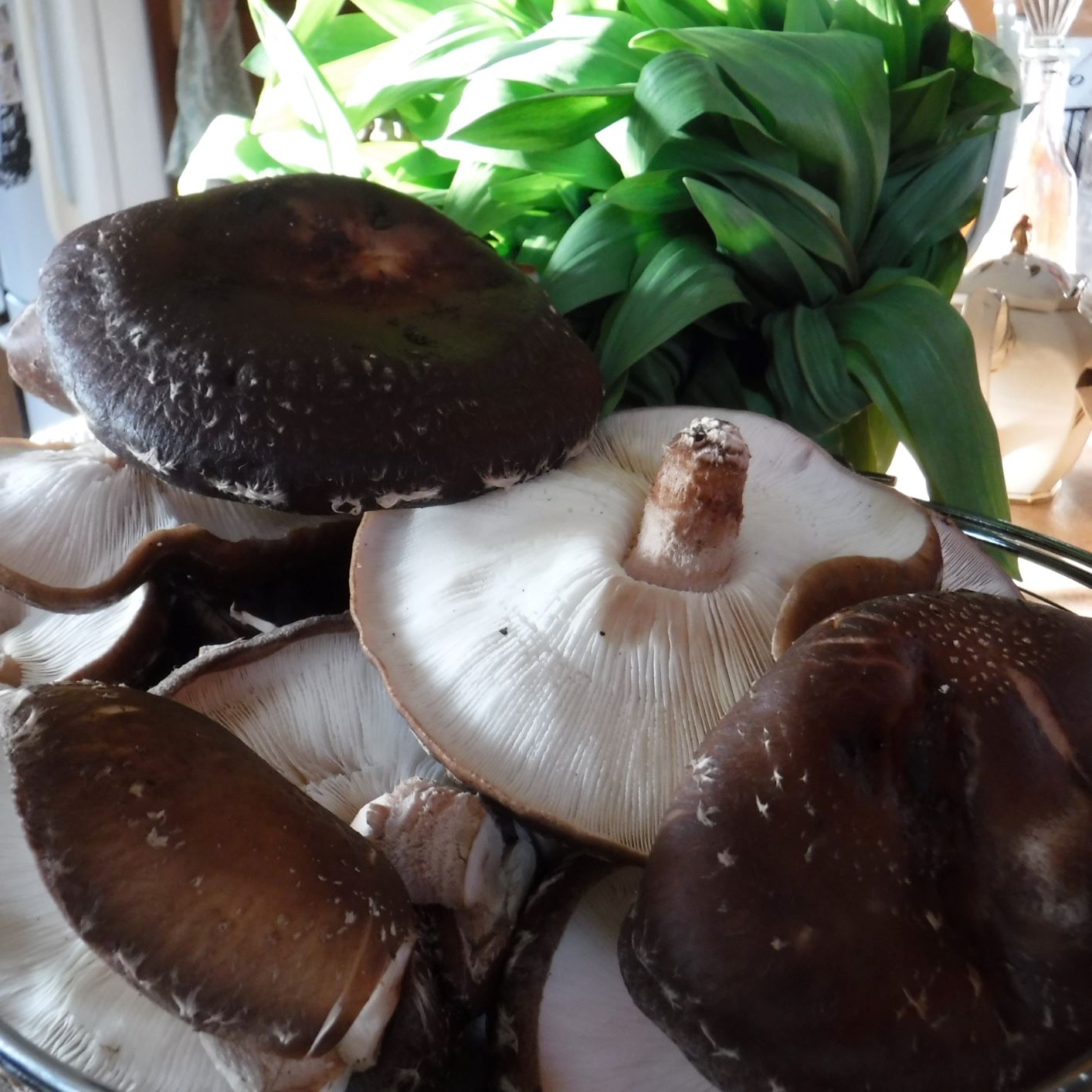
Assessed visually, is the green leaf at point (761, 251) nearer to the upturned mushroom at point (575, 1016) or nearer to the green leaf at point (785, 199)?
the green leaf at point (785, 199)

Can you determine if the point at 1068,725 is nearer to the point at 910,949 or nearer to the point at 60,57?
the point at 910,949

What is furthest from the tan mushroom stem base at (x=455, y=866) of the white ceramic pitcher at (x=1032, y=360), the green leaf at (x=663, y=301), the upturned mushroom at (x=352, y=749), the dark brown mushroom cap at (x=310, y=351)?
the white ceramic pitcher at (x=1032, y=360)

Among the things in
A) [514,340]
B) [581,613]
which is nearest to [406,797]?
[581,613]

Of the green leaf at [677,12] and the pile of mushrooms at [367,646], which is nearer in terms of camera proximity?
the pile of mushrooms at [367,646]

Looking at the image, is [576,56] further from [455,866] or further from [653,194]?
[455,866]

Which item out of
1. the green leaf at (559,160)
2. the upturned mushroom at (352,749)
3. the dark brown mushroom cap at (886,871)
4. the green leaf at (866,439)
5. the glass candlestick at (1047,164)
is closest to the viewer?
the dark brown mushroom cap at (886,871)

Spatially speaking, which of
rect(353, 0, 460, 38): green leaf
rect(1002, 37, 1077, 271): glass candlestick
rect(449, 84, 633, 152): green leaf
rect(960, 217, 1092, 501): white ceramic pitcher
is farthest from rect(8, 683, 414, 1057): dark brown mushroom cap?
rect(1002, 37, 1077, 271): glass candlestick
